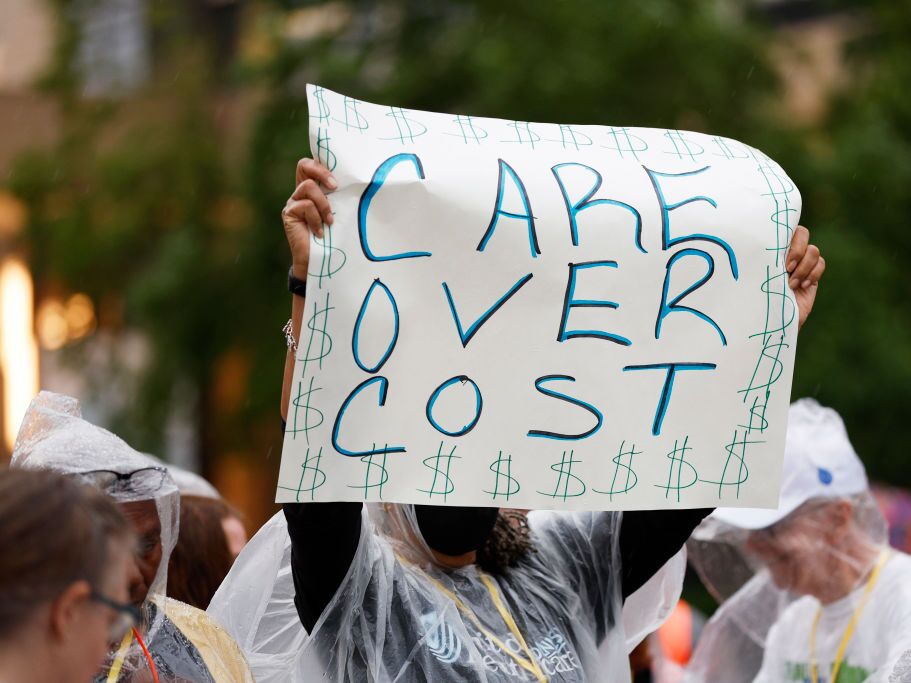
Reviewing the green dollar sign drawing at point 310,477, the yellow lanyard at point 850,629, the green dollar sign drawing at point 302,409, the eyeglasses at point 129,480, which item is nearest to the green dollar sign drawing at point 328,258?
the green dollar sign drawing at point 302,409

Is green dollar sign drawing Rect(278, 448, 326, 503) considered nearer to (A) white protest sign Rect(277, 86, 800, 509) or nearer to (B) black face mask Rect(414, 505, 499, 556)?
(A) white protest sign Rect(277, 86, 800, 509)

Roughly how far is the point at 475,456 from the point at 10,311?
10.4 meters

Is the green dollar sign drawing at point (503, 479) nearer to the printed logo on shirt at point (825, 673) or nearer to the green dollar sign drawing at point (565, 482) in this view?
the green dollar sign drawing at point (565, 482)

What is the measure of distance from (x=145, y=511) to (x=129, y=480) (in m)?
0.07

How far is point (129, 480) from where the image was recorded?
7.39ft

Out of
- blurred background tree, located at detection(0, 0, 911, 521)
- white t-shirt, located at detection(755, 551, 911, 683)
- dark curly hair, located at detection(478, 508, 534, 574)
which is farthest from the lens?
blurred background tree, located at detection(0, 0, 911, 521)

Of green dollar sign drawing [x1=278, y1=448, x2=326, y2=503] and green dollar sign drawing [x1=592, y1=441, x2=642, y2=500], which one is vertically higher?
green dollar sign drawing [x1=278, y1=448, x2=326, y2=503]

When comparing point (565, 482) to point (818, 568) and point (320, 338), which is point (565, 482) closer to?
point (320, 338)

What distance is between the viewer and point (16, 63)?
13.0m

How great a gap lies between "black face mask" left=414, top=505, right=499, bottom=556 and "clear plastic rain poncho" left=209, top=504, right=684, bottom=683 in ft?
0.12

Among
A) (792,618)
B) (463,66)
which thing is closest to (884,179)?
(463,66)

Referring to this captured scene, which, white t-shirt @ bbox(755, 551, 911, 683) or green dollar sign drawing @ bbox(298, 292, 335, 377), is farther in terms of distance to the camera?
white t-shirt @ bbox(755, 551, 911, 683)

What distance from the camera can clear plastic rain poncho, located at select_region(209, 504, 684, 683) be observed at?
7.06 feet

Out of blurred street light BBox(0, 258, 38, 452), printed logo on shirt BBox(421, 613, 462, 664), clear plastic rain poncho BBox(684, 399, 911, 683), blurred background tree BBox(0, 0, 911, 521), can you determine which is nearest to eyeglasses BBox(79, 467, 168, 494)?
printed logo on shirt BBox(421, 613, 462, 664)
